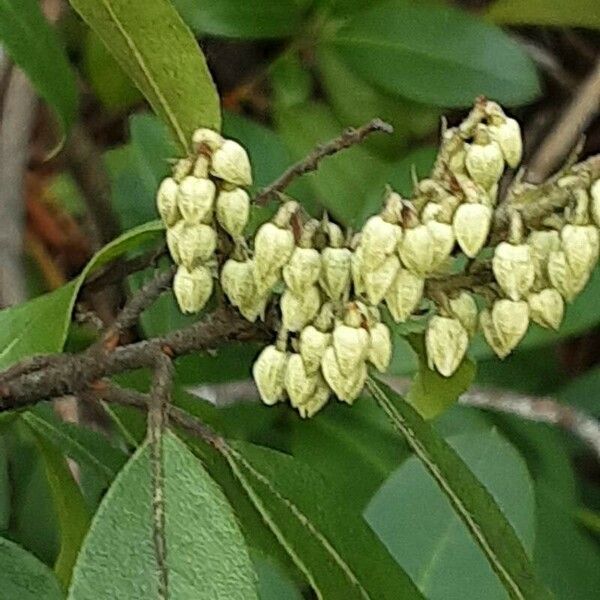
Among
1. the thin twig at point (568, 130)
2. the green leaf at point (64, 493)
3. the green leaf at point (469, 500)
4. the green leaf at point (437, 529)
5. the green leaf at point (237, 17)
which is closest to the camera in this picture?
the green leaf at point (469, 500)

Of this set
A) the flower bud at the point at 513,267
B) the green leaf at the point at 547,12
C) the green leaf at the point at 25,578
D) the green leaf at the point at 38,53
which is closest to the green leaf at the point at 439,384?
the flower bud at the point at 513,267

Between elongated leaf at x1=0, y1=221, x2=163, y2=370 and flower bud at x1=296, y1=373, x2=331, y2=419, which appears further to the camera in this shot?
elongated leaf at x1=0, y1=221, x2=163, y2=370

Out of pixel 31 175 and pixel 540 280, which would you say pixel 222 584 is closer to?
pixel 540 280

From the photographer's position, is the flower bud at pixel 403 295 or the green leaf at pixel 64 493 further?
the green leaf at pixel 64 493

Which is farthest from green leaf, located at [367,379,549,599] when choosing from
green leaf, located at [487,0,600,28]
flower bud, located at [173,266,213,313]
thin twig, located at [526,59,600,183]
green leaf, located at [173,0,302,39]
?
green leaf, located at [487,0,600,28]

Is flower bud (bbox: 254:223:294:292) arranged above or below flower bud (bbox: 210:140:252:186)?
below

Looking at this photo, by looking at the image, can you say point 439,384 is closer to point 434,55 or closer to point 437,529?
point 437,529

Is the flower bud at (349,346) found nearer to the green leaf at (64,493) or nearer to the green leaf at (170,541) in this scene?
the green leaf at (170,541)

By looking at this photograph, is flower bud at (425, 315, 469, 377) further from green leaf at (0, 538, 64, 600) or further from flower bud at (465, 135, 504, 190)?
green leaf at (0, 538, 64, 600)
